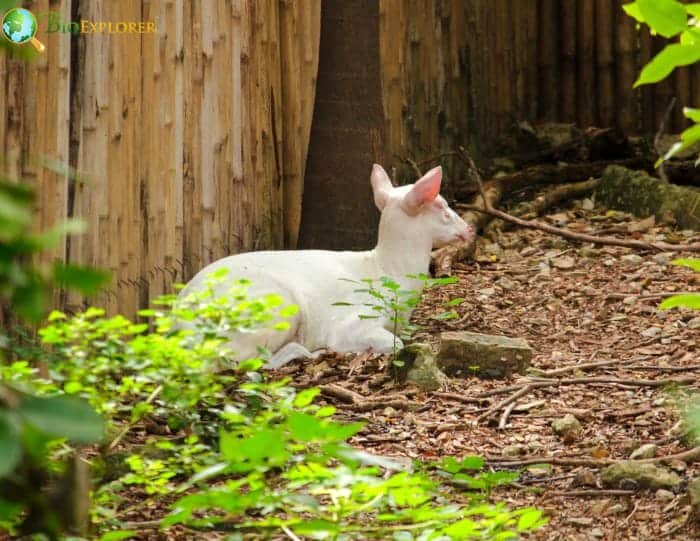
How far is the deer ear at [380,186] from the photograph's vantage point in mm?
5996

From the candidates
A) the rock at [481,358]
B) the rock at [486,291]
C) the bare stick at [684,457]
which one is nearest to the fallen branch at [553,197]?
the rock at [486,291]

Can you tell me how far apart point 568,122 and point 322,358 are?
187 inches

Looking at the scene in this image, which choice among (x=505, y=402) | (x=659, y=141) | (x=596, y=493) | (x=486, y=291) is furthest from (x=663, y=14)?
(x=659, y=141)

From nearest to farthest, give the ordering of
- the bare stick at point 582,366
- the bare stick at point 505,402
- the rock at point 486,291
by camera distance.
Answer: the bare stick at point 505,402 < the bare stick at point 582,366 < the rock at point 486,291

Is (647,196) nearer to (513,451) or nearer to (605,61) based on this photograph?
(605,61)

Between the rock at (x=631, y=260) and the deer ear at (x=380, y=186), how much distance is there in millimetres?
1694

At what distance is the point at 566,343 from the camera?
18.8 ft

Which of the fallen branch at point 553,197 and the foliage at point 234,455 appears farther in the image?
the fallen branch at point 553,197

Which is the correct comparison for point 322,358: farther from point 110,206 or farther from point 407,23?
point 407,23

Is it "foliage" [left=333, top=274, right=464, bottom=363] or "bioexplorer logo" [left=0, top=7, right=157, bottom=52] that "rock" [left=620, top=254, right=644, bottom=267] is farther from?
"bioexplorer logo" [left=0, top=7, right=157, bottom=52]

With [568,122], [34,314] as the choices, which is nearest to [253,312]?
[34,314]

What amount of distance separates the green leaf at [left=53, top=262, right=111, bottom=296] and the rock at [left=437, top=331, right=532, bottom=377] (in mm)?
4148

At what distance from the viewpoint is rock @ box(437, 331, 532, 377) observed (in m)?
5.08

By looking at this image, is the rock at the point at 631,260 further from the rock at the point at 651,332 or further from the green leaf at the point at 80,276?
the green leaf at the point at 80,276
